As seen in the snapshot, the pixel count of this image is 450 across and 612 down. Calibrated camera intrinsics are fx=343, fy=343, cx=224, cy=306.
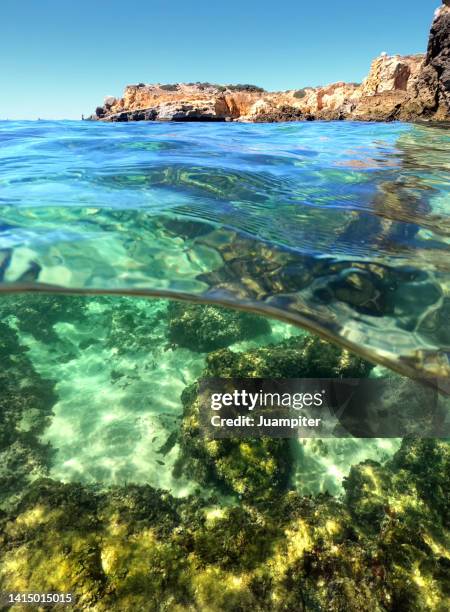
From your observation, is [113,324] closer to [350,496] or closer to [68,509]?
[68,509]

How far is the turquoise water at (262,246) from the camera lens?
358cm

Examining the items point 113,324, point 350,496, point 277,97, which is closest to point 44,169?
point 113,324

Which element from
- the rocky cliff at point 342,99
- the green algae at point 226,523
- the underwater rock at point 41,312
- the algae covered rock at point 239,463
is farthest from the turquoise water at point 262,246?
the rocky cliff at point 342,99

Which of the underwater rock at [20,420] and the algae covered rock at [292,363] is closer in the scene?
the underwater rock at [20,420]

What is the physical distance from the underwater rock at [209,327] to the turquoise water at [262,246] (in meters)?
2.53

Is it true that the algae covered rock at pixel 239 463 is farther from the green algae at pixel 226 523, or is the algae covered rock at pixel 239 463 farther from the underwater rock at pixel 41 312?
the underwater rock at pixel 41 312

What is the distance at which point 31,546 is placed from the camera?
316 cm

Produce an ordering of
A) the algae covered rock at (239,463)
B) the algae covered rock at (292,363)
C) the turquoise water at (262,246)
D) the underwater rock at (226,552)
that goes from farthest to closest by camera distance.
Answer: the algae covered rock at (292,363)
the algae covered rock at (239,463)
the turquoise water at (262,246)
the underwater rock at (226,552)

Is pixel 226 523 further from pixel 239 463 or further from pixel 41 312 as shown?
pixel 41 312

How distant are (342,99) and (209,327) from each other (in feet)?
181

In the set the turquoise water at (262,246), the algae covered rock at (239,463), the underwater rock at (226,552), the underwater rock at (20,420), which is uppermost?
the turquoise water at (262,246)

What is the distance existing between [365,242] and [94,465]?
4655 millimetres

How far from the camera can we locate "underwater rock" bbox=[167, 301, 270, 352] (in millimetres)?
7105

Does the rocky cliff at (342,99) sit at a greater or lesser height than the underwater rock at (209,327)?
greater
